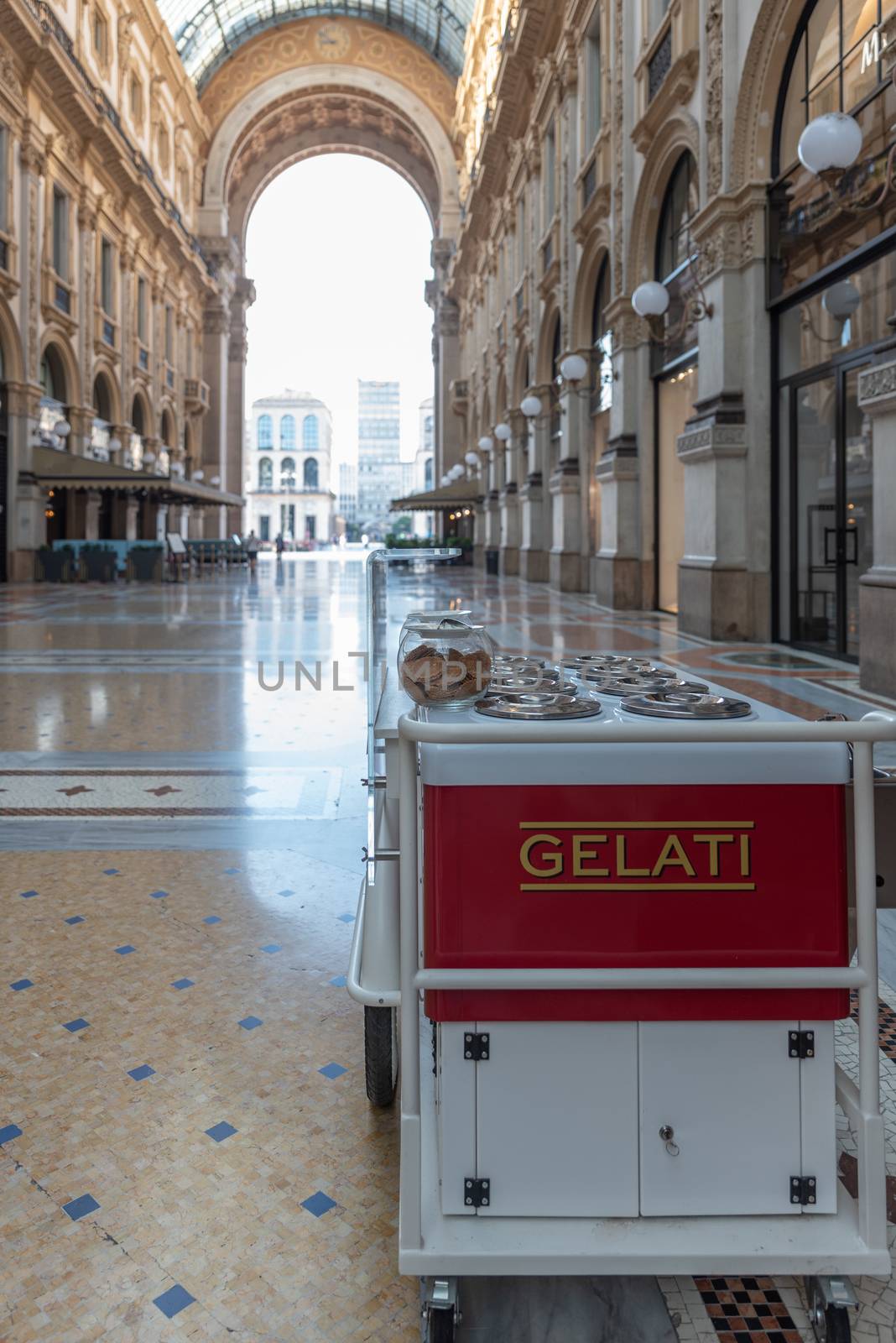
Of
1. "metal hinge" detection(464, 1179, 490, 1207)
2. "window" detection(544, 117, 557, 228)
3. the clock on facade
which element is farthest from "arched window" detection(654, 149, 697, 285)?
the clock on facade

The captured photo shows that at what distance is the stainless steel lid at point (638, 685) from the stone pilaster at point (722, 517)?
27.1 feet

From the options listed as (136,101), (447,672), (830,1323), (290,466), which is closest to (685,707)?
(447,672)

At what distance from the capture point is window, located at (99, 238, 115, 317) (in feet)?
98.0

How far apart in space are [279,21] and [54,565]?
3196 cm

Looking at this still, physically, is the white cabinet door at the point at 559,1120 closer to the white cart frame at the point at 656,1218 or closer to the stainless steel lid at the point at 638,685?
the white cart frame at the point at 656,1218

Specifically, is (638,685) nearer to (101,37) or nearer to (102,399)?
(102,399)

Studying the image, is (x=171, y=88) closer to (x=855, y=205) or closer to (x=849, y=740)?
(x=855, y=205)

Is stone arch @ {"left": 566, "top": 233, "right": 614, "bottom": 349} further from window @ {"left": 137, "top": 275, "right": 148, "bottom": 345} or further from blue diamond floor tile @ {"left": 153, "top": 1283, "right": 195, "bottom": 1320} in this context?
window @ {"left": 137, "top": 275, "right": 148, "bottom": 345}

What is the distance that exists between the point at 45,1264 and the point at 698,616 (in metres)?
9.65

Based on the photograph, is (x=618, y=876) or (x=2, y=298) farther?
(x=2, y=298)

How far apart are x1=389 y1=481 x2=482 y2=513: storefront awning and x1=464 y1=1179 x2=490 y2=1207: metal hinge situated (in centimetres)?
3176

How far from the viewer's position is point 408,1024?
5.48ft

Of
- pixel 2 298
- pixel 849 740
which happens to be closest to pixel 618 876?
pixel 849 740

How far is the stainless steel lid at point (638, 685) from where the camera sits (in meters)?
2.05
